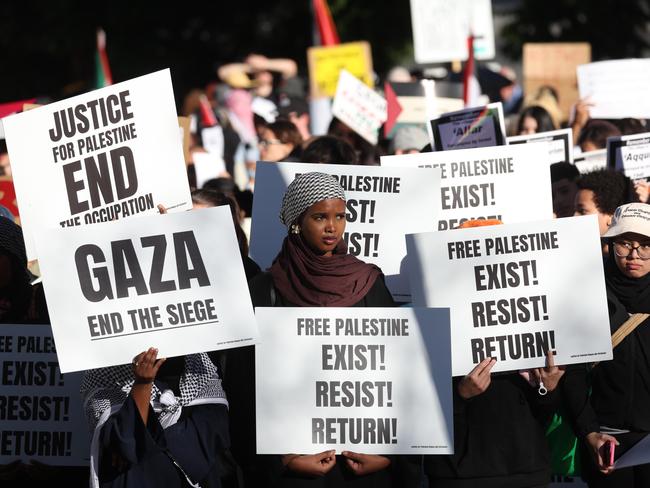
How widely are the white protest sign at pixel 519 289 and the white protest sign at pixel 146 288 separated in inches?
31.6

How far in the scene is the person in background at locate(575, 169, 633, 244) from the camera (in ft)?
21.8

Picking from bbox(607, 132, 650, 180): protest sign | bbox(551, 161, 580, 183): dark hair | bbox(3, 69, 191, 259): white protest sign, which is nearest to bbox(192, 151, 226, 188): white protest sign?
bbox(551, 161, 580, 183): dark hair

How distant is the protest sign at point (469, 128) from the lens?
24.8ft

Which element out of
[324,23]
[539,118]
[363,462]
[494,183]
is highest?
[324,23]

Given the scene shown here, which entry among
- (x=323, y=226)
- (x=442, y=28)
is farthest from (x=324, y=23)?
(x=323, y=226)

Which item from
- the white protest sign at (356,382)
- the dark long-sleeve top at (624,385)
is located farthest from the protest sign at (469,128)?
the white protest sign at (356,382)

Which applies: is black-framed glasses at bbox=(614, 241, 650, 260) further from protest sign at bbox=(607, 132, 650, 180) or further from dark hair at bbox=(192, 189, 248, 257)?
protest sign at bbox=(607, 132, 650, 180)

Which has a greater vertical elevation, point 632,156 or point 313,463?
point 632,156

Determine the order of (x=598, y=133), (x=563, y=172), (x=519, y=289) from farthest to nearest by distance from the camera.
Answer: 1. (x=598, y=133)
2. (x=563, y=172)
3. (x=519, y=289)

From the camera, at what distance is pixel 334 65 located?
12.7 meters

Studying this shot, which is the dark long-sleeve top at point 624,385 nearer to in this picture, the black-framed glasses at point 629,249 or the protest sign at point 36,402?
the black-framed glasses at point 629,249

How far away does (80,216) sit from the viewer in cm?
540

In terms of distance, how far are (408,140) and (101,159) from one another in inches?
158

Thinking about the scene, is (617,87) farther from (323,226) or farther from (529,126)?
(323,226)
